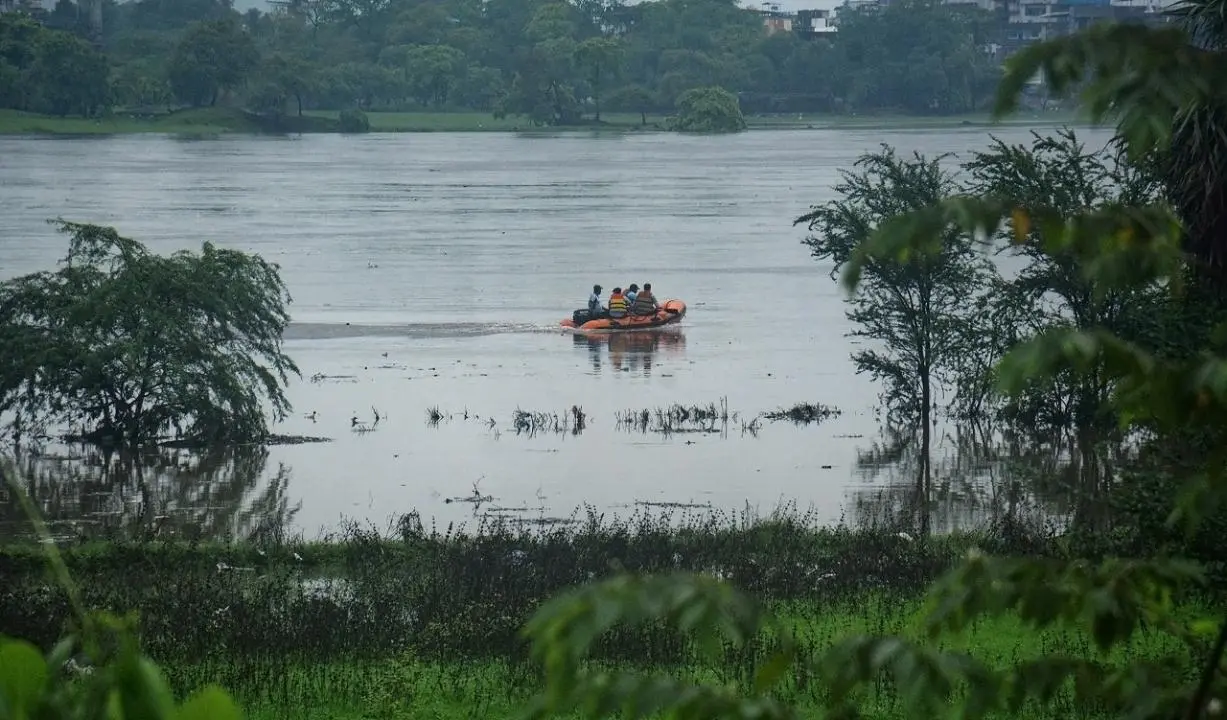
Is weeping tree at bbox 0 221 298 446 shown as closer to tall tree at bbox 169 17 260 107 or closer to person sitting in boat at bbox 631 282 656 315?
person sitting in boat at bbox 631 282 656 315

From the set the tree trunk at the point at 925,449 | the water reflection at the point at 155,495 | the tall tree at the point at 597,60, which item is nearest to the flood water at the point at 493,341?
the water reflection at the point at 155,495

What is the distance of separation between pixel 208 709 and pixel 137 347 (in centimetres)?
2426

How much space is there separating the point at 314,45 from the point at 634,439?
16490cm

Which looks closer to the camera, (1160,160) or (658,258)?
(1160,160)

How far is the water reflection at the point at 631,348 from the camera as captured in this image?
118ft

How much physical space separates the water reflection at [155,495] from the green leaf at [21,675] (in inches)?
628

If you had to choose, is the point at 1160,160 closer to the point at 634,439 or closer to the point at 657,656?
the point at 657,656

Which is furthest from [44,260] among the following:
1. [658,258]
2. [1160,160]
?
[1160,160]

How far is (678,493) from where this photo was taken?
74.3 ft

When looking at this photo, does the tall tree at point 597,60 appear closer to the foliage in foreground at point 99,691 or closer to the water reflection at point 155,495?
the water reflection at point 155,495

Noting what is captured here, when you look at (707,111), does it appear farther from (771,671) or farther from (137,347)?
(771,671)

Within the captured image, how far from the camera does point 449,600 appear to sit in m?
14.5

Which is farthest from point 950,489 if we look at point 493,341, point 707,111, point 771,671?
point 707,111

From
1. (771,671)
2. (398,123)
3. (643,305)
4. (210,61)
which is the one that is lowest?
(643,305)
